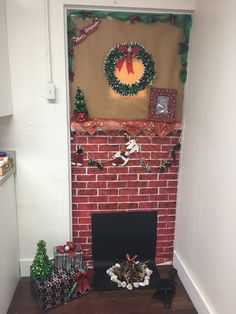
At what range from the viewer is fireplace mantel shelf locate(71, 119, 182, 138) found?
226cm

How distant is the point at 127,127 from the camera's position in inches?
90.4

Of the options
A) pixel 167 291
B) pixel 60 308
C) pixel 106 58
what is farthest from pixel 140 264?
pixel 106 58

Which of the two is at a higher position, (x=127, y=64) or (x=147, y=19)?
(x=147, y=19)

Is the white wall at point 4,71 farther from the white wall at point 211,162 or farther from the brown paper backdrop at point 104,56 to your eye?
the white wall at point 211,162

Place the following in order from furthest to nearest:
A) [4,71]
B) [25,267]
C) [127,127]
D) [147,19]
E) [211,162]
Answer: [25,267] < [127,127] < [147,19] < [4,71] < [211,162]

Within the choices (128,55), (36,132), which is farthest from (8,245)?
(128,55)

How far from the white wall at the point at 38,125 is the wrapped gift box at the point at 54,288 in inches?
13.3

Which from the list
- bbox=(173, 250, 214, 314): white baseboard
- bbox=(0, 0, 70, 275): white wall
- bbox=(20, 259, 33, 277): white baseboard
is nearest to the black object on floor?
bbox=(173, 250, 214, 314): white baseboard

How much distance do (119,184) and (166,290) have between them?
0.90m

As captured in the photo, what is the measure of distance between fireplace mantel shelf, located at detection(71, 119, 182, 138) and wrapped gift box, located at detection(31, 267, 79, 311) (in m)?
1.07

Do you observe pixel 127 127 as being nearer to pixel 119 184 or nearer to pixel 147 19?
pixel 119 184

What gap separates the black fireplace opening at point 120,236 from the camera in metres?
2.49

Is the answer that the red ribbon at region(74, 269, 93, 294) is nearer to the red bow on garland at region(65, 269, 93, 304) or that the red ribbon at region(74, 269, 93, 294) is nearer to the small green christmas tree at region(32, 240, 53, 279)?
the red bow on garland at region(65, 269, 93, 304)

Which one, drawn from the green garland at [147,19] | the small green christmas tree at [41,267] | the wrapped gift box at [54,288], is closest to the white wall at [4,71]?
the green garland at [147,19]
